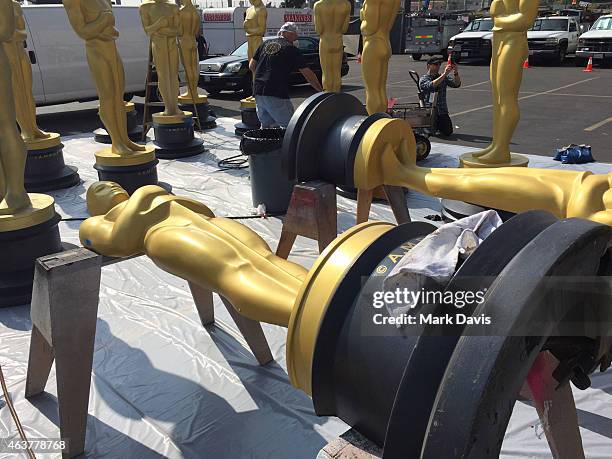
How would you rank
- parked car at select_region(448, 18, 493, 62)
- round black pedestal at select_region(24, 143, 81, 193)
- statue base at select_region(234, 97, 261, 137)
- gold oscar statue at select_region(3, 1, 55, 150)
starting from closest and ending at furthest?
gold oscar statue at select_region(3, 1, 55, 150)
round black pedestal at select_region(24, 143, 81, 193)
statue base at select_region(234, 97, 261, 137)
parked car at select_region(448, 18, 493, 62)

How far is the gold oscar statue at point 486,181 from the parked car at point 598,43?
15.4 meters

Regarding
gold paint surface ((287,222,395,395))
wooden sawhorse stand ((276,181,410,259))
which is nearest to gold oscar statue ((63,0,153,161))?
wooden sawhorse stand ((276,181,410,259))

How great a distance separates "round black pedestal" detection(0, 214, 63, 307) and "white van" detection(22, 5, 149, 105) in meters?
6.65

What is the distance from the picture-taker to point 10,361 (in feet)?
9.34

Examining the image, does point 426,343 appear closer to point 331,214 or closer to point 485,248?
point 485,248

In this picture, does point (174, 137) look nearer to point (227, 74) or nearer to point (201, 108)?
point (201, 108)

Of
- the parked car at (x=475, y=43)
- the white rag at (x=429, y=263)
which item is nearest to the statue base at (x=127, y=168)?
the white rag at (x=429, y=263)

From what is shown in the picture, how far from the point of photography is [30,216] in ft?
11.3

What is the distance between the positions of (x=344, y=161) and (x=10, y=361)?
6.79 feet

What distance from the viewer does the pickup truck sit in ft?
55.5

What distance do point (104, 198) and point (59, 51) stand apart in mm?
8031

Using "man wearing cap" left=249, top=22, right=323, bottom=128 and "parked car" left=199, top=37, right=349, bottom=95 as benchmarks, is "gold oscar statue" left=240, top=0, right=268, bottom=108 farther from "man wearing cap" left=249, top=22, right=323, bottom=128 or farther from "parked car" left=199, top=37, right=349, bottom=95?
"parked car" left=199, top=37, right=349, bottom=95

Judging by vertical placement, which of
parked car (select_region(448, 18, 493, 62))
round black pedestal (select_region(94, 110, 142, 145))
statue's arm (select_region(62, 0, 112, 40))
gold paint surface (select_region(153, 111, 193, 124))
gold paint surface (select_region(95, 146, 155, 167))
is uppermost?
statue's arm (select_region(62, 0, 112, 40))

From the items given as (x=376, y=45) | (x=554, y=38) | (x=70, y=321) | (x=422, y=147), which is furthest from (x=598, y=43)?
(x=70, y=321)
